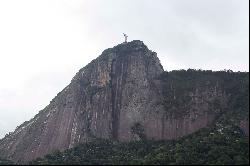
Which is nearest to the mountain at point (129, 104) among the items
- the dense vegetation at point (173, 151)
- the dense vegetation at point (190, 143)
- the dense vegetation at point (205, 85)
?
the dense vegetation at point (205, 85)

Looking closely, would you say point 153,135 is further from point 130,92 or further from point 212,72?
point 212,72

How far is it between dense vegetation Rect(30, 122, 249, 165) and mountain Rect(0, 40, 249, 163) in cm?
438

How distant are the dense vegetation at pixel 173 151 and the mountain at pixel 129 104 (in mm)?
4381

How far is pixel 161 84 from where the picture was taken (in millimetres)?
123250

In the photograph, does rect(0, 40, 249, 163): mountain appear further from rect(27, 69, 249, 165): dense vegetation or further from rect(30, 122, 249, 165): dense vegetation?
rect(30, 122, 249, 165): dense vegetation

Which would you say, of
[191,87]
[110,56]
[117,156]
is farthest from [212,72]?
[117,156]

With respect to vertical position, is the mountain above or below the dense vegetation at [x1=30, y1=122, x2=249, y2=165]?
above

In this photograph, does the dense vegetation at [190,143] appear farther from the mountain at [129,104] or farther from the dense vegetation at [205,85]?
the mountain at [129,104]

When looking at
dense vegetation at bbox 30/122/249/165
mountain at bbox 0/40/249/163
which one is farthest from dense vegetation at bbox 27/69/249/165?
mountain at bbox 0/40/249/163

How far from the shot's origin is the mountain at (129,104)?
374 ft

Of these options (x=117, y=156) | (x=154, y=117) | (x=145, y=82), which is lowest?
(x=117, y=156)

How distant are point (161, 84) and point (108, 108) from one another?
41.9ft

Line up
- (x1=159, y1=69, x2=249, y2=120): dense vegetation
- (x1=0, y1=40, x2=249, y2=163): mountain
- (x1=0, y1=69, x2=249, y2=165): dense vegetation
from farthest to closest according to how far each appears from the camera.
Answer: (x1=0, y1=40, x2=249, y2=163): mountain → (x1=159, y1=69, x2=249, y2=120): dense vegetation → (x1=0, y1=69, x2=249, y2=165): dense vegetation

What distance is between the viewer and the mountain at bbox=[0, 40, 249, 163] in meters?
114
